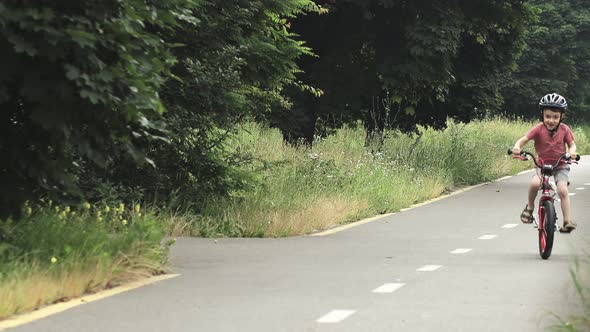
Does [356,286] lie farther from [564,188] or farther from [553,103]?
[553,103]

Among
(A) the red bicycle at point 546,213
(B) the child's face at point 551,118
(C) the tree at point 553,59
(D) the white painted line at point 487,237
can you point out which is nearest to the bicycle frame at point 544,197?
(A) the red bicycle at point 546,213

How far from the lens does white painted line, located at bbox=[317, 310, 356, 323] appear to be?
29.8 ft

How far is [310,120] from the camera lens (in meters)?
28.4

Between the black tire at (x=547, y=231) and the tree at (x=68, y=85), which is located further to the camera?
the black tire at (x=547, y=231)

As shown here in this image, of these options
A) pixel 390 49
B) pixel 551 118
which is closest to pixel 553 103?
pixel 551 118

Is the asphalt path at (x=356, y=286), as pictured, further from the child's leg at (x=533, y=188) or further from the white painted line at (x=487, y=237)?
the child's leg at (x=533, y=188)

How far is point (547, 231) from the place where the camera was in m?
13.7

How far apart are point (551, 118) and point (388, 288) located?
4225 mm

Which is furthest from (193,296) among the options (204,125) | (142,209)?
(204,125)

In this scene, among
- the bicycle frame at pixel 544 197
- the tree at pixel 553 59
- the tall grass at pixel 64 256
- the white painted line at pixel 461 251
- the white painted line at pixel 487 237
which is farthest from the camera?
the tree at pixel 553 59

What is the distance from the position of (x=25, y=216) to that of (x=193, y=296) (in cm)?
188

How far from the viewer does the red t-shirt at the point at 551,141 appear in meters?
14.4

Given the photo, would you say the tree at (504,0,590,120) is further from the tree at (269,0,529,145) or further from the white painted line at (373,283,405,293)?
the white painted line at (373,283,405,293)

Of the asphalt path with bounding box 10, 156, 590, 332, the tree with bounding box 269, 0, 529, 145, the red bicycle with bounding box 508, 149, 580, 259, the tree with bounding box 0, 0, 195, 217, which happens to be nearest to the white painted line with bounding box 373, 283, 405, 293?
the asphalt path with bounding box 10, 156, 590, 332
